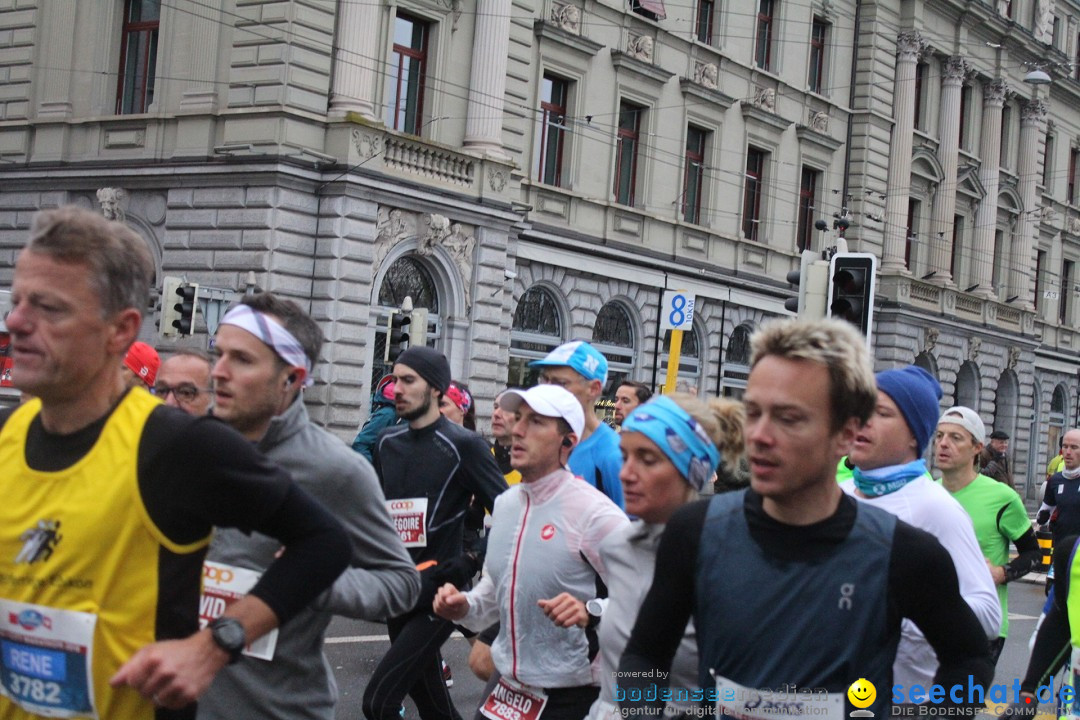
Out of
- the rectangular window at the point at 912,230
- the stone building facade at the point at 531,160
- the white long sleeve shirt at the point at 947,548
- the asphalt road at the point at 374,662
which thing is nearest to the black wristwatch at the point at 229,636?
the white long sleeve shirt at the point at 947,548

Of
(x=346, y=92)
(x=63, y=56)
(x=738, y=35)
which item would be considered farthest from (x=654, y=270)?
(x=63, y=56)

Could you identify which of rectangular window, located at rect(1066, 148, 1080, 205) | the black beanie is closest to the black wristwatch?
the black beanie

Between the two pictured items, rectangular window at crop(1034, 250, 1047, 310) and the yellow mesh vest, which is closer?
the yellow mesh vest

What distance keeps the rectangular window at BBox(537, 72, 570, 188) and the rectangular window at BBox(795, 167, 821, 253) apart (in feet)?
33.5

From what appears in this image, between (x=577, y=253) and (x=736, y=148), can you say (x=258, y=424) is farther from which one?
(x=736, y=148)

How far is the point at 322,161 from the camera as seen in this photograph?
2238 cm

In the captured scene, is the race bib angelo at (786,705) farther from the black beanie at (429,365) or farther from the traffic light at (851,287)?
the traffic light at (851,287)

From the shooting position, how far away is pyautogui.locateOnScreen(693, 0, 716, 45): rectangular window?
3244 centimetres

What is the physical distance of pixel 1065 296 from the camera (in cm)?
5128

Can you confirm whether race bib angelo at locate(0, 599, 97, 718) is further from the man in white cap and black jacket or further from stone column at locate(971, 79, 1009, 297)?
stone column at locate(971, 79, 1009, 297)

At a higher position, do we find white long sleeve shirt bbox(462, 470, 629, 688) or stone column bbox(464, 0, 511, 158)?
stone column bbox(464, 0, 511, 158)

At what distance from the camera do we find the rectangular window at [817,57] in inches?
1464

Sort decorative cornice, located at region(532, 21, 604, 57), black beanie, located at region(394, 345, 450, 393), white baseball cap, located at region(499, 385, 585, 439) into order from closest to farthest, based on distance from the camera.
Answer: white baseball cap, located at region(499, 385, 585, 439)
black beanie, located at region(394, 345, 450, 393)
decorative cornice, located at region(532, 21, 604, 57)

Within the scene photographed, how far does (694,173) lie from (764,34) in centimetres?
478
